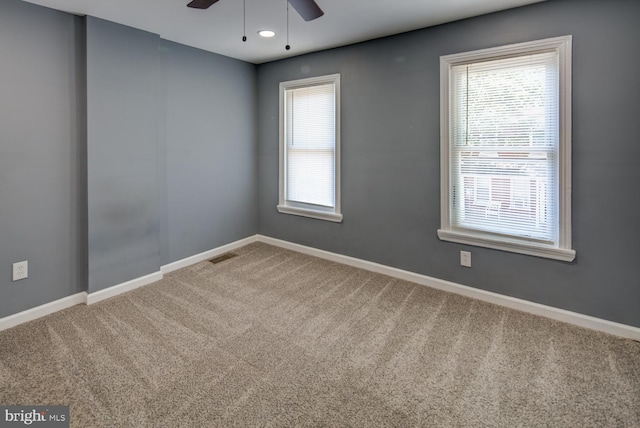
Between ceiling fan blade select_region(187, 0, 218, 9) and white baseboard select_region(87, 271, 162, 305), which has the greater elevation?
ceiling fan blade select_region(187, 0, 218, 9)

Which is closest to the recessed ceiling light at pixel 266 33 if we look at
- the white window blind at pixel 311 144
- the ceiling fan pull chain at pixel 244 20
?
the ceiling fan pull chain at pixel 244 20

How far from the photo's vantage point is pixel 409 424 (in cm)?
165

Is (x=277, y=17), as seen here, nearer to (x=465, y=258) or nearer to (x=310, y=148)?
(x=310, y=148)

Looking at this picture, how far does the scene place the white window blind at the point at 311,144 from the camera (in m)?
3.97

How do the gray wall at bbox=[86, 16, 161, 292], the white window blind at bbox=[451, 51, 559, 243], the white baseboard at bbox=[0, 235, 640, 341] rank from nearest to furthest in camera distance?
the white baseboard at bbox=[0, 235, 640, 341], the white window blind at bbox=[451, 51, 559, 243], the gray wall at bbox=[86, 16, 161, 292]

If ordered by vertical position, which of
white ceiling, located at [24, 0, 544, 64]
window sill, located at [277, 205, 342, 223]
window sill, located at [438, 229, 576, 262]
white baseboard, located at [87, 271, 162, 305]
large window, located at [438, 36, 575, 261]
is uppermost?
white ceiling, located at [24, 0, 544, 64]

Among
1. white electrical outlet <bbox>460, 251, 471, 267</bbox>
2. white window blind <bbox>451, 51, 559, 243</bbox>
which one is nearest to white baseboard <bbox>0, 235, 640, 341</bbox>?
white electrical outlet <bbox>460, 251, 471, 267</bbox>

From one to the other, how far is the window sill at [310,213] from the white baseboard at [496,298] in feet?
1.35

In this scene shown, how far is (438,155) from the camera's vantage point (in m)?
3.13

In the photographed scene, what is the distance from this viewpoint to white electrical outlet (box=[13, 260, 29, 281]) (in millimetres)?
2609

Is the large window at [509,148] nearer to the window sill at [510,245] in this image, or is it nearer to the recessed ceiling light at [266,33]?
the window sill at [510,245]

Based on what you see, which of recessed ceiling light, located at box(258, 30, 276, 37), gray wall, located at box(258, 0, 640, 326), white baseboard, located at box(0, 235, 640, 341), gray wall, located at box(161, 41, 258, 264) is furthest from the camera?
gray wall, located at box(161, 41, 258, 264)

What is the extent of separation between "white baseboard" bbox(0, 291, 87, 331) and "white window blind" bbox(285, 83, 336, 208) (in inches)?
96.9

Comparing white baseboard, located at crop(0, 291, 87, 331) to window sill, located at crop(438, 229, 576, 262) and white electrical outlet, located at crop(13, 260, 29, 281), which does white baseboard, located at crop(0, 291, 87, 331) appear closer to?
white electrical outlet, located at crop(13, 260, 29, 281)
